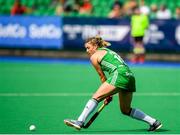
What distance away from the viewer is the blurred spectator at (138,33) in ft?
76.0

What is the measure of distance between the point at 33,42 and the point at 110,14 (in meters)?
2.97

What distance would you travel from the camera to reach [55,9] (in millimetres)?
26234

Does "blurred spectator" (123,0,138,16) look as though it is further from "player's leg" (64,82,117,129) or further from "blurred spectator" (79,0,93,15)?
"player's leg" (64,82,117,129)

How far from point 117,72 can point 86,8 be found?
1520cm

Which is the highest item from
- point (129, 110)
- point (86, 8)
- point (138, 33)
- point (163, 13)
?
point (86, 8)

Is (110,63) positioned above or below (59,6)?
below

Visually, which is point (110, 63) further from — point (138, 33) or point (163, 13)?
point (163, 13)

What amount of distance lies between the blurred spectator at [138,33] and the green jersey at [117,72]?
12765 millimetres

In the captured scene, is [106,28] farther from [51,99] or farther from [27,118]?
[27,118]

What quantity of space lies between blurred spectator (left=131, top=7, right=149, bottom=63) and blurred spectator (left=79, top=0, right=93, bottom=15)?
2.15 meters

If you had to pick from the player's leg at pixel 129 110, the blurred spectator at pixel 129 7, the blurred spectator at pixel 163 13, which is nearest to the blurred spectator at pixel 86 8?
the blurred spectator at pixel 129 7

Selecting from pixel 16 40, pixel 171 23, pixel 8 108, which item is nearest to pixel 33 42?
pixel 16 40

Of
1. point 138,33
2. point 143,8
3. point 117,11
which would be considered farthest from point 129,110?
point 143,8

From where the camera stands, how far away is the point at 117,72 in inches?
402
